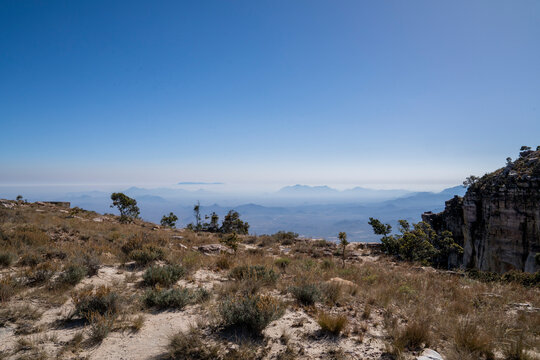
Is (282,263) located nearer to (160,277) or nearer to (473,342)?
(160,277)

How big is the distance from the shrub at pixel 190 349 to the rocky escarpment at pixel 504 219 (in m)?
33.9

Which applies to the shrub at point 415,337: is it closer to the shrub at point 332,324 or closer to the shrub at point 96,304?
the shrub at point 332,324

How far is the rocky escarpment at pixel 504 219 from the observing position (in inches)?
1037

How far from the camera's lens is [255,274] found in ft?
21.5

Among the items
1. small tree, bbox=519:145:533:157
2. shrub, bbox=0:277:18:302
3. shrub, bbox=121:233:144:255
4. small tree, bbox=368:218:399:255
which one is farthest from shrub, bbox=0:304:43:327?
small tree, bbox=519:145:533:157

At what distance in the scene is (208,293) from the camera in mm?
5652

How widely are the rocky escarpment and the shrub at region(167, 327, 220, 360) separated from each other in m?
33.9

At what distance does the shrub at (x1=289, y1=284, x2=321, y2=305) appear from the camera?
5538mm

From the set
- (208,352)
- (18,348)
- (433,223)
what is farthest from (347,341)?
(433,223)

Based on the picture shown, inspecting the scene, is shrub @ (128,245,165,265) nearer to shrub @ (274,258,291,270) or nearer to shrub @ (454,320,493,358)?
shrub @ (274,258,291,270)

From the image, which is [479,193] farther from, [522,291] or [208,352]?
[208,352]

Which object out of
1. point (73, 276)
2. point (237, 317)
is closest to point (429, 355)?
point (237, 317)

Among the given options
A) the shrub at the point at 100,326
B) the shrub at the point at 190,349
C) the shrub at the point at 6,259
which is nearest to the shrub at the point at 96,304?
the shrub at the point at 100,326

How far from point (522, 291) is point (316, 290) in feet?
26.4
